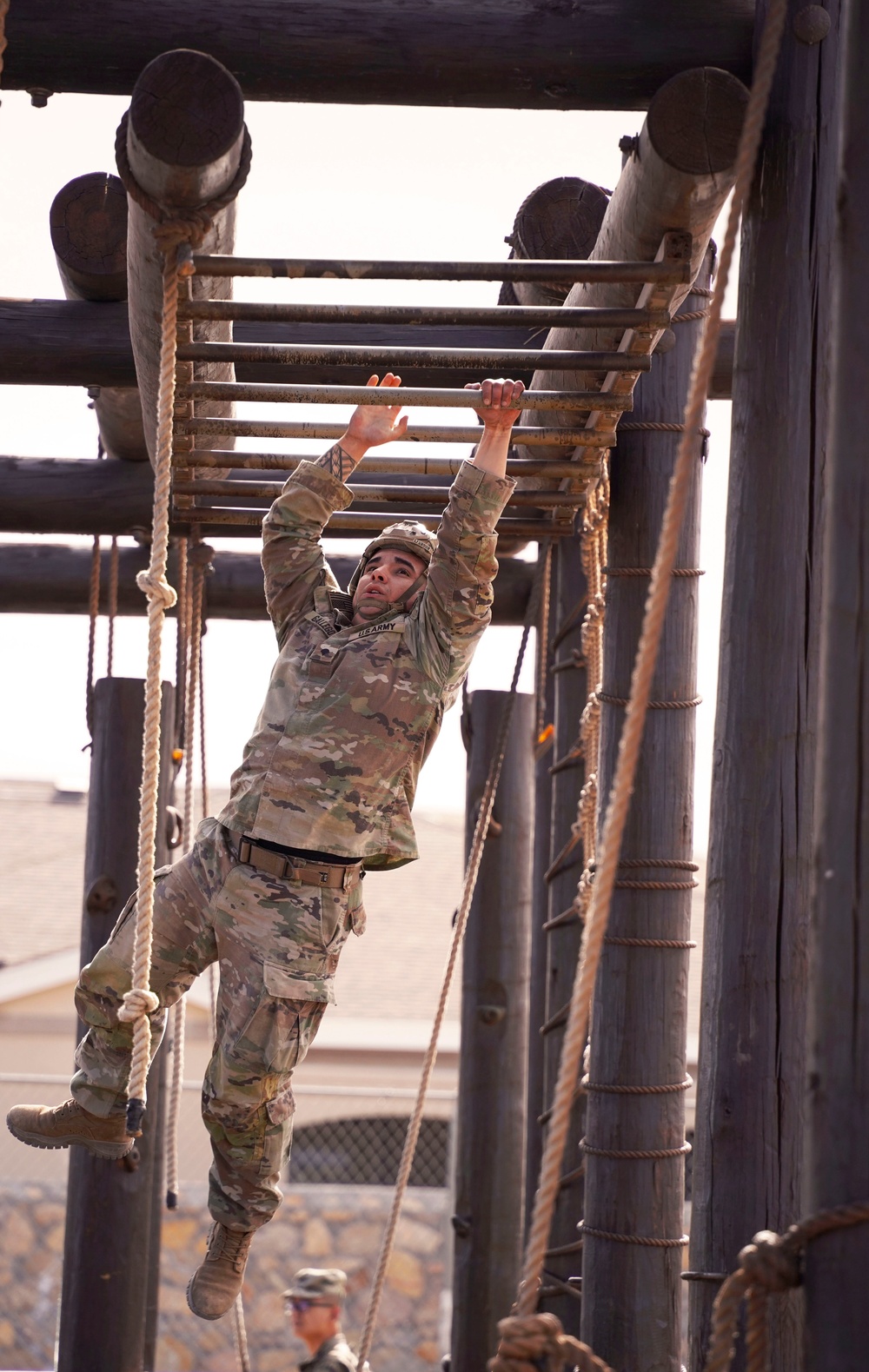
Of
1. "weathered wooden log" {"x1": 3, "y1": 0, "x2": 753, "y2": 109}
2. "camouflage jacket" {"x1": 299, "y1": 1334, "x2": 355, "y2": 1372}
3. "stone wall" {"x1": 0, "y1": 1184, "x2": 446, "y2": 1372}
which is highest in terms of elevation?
"weathered wooden log" {"x1": 3, "y1": 0, "x2": 753, "y2": 109}

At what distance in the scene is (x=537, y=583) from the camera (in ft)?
18.3

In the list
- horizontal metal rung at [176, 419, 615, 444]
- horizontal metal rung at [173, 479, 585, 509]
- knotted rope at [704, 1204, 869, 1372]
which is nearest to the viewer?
→ knotted rope at [704, 1204, 869, 1372]

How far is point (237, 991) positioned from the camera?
3.41m

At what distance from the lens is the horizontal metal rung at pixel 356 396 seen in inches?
137

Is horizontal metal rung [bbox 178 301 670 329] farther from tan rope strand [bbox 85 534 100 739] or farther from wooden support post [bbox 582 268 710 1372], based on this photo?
tan rope strand [bbox 85 534 100 739]

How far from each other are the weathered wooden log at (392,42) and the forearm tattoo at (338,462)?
82 cm

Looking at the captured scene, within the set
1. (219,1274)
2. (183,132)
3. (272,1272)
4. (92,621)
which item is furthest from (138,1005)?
(272,1272)

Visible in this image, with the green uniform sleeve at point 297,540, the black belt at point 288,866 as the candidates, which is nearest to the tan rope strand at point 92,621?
the green uniform sleeve at point 297,540

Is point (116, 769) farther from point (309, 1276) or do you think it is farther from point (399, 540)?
point (399, 540)

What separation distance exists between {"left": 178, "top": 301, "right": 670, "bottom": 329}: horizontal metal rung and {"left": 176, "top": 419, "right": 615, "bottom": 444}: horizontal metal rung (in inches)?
19.0

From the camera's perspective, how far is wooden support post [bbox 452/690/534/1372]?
631 centimetres

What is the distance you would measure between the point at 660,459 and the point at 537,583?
1.50 metres

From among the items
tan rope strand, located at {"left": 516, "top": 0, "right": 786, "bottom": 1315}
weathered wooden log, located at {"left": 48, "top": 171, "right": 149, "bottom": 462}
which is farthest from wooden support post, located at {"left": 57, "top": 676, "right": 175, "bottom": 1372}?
tan rope strand, located at {"left": 516, "top": 0, "right": 786, "bottom": 1315}

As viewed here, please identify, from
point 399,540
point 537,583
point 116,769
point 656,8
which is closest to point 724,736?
point 399,540
